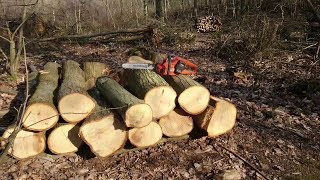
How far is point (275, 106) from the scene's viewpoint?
559 centimetres

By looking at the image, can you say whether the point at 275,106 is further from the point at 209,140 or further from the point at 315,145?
the point at 209,140

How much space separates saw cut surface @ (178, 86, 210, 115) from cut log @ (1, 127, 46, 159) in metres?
1.79

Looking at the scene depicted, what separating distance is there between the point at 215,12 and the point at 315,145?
40.1ft

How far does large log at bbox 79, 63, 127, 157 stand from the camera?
13.4 feet

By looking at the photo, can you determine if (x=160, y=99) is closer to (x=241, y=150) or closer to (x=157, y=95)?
(x=157, y=95)

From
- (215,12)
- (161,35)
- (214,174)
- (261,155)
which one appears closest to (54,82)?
(214,174)

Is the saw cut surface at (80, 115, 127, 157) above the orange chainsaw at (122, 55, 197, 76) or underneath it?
underneath

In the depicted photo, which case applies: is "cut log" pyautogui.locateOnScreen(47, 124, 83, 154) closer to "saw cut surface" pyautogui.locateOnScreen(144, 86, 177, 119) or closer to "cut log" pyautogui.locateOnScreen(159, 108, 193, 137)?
"saw cut surface" pyautogui.locateOnScreen(144, 86, 177, 119)

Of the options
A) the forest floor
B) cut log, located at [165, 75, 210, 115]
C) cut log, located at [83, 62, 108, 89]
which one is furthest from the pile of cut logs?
cut log, located at [83, 62, 108, 89]

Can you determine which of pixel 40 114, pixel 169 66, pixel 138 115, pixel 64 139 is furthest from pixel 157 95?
pixel 40 114

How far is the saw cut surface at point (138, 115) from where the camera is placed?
4016 millimetres

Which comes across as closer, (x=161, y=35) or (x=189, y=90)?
(x=189, y=90)

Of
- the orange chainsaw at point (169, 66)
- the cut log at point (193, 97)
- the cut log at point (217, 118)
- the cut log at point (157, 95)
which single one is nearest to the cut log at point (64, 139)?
the cut log at point (157, 95)

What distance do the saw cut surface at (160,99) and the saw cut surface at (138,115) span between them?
254 millimetres
